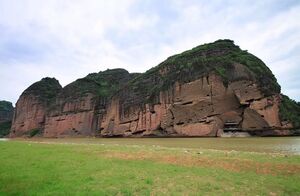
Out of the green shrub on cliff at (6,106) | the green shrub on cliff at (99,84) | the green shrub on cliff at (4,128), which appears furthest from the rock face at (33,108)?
the green shrub on cliff at (6,106)

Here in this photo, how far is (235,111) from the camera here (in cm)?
5762

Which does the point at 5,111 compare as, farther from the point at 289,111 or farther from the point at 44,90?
the point at 289,111

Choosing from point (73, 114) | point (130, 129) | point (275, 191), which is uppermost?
point (73, 114)

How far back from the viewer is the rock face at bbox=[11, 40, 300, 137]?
5419 centimetres

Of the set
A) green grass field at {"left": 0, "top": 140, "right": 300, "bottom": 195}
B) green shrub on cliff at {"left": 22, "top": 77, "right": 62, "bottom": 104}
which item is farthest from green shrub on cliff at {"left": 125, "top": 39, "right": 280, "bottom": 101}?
green shrub on cliff at {"left": 22, "top": 77, "right": 62, "bottom": 104}

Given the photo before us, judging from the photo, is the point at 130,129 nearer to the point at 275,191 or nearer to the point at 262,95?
the point at 262,95

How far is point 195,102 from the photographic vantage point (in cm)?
6288

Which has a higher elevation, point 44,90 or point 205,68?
point 44,90

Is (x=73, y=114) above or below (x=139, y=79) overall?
below

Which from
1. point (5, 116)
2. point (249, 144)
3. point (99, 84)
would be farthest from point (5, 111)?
point (249, 144)

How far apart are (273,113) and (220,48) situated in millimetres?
24101

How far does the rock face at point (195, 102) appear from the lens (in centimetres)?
5419

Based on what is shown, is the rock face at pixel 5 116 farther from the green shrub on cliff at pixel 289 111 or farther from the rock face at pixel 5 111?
the green shrub on cliff at pixel 289 111

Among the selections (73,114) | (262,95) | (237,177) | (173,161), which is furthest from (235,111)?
(73,114)
